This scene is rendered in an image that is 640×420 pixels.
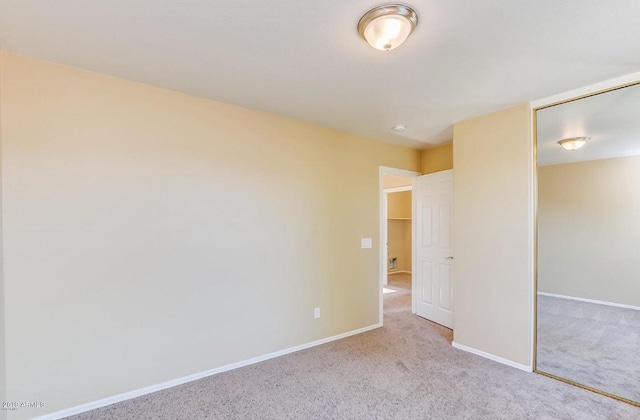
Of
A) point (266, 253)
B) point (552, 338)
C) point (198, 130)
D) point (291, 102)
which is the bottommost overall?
point (552, 338)

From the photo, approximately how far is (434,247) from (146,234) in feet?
11.5

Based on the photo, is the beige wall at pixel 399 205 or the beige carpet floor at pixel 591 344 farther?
the beige wall at pixel 399 205

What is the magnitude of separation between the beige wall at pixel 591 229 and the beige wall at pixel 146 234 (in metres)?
2.11

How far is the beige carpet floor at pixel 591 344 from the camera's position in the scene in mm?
2371

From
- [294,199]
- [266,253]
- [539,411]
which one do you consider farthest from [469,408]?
[294,199]

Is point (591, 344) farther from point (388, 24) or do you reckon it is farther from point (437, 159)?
point (388, 24)

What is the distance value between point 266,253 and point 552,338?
2839mm

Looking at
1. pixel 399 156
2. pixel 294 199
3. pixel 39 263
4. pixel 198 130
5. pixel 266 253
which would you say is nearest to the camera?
pixel 39 263

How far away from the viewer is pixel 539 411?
2.15 m

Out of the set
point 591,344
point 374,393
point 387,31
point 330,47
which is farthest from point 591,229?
point 330,47

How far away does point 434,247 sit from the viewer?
413cm

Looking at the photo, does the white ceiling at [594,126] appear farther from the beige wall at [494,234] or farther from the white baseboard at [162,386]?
the white baseboard at [162,386]

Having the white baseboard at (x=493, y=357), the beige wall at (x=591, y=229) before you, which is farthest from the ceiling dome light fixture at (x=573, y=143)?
the white baseboard at (x=493, y=357)

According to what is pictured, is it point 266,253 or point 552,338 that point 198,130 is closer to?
point 266,253
